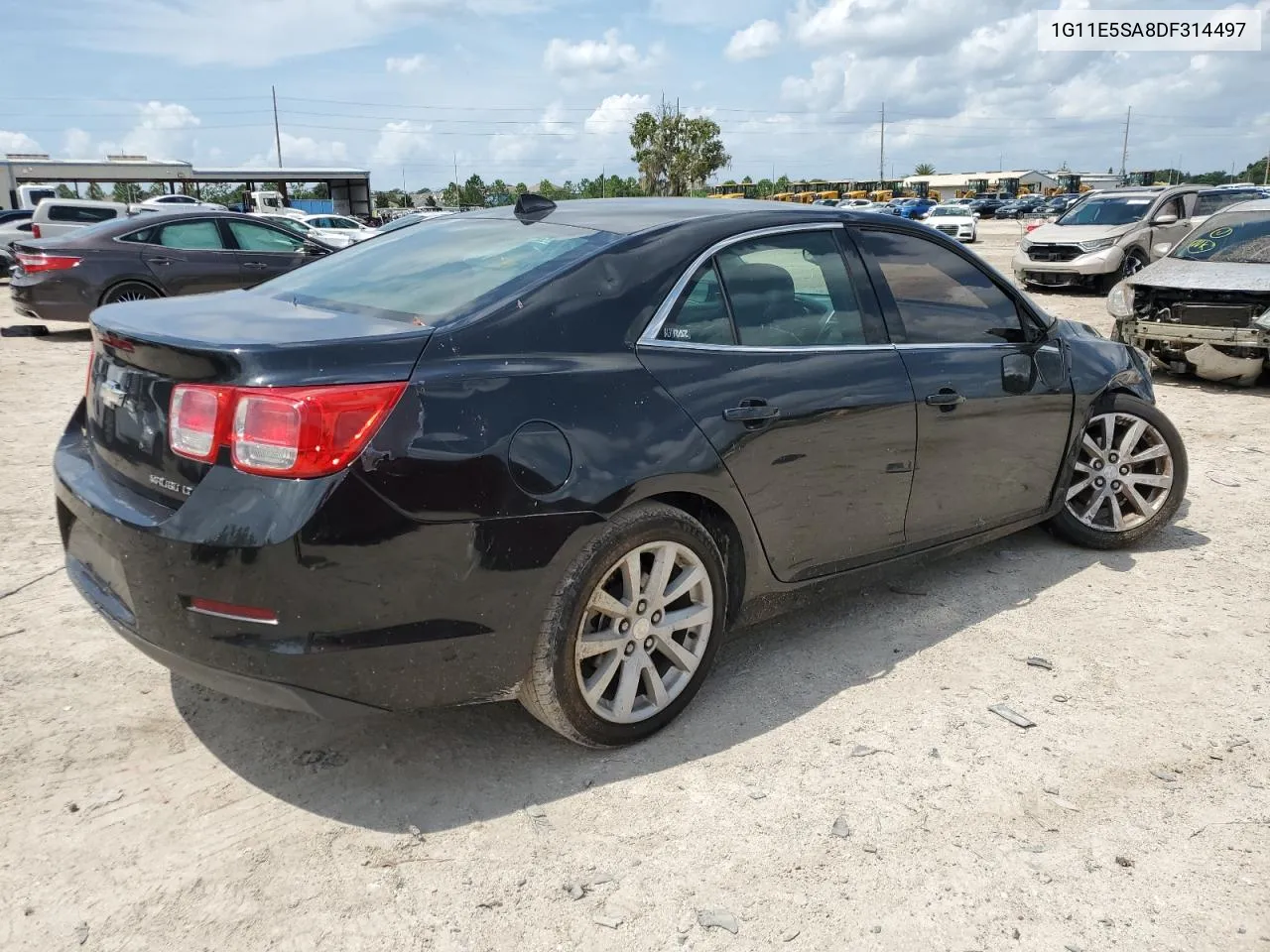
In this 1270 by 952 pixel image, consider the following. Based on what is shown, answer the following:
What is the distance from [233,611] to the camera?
8.22 feet

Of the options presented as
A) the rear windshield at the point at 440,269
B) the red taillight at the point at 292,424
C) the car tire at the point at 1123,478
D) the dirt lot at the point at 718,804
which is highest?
the rear windshield at the point at 440,269

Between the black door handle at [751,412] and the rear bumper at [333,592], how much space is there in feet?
2.12

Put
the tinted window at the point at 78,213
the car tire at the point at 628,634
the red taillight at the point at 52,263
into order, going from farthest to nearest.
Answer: the tinted window at the point at 78,213
the red taillight at the point at 52,263
the car tire at the point at 628,634

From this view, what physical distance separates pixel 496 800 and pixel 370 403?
1.20m

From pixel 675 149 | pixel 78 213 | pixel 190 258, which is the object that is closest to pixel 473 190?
pixel 675 149

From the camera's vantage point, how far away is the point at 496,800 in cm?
288

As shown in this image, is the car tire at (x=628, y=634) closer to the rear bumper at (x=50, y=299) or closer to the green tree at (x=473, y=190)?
the rear bumper at (x=50, y=299)

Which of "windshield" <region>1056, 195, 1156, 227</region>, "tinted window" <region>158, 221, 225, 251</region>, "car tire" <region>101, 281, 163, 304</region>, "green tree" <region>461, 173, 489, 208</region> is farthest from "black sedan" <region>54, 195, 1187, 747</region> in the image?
"green tree" <region>461, 173, 489, 208</region>

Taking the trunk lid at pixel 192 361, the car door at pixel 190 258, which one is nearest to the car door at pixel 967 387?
the trunk lid at pixel 192 361

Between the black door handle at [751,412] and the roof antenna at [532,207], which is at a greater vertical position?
the roof antenna at [532,207]

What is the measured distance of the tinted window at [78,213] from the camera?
20531mm

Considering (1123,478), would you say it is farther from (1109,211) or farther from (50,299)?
(1109,211)

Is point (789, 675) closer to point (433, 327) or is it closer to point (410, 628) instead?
point (410, 628)

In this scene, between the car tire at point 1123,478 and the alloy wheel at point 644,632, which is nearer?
the alloy wheel at point 644,632
